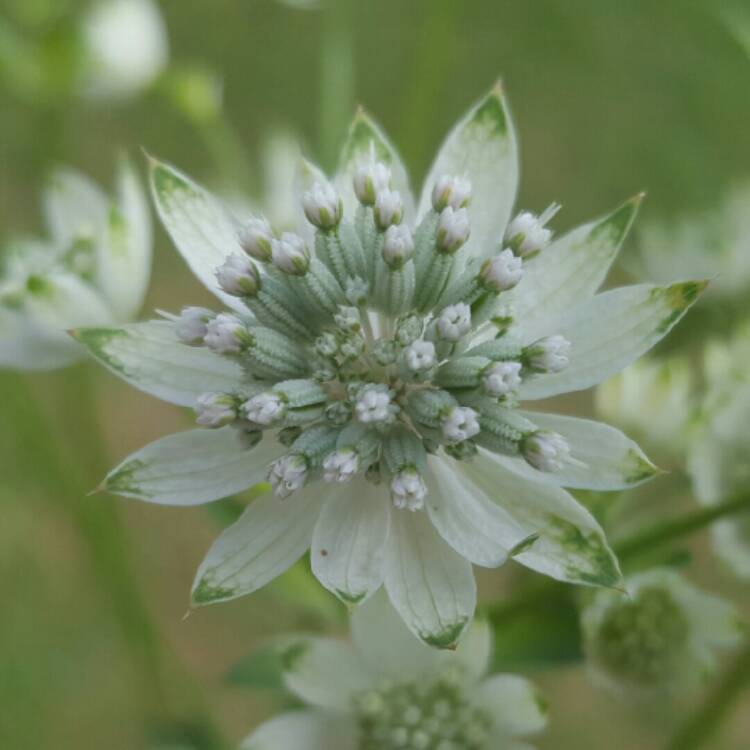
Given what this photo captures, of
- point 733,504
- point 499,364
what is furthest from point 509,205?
Answer: point 733,504

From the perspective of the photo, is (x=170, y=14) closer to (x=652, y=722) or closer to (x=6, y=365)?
(x=6, y=365)

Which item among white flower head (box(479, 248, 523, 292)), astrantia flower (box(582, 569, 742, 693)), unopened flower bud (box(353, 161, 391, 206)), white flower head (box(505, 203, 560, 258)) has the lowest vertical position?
astrantia flower (box(582, 569, 742, 693))

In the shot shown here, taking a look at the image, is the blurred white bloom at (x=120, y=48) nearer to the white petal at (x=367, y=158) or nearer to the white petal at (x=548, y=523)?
the white petal at (x=367, y=158)

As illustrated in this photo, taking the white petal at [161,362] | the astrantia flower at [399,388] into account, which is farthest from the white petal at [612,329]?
the white petal at [161,362]

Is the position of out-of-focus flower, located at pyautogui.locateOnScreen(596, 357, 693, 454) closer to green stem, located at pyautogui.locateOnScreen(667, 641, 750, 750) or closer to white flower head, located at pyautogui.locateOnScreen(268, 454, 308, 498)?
green stem, located at pyautogui.locateOnScreen(667, 641, 750, 750)

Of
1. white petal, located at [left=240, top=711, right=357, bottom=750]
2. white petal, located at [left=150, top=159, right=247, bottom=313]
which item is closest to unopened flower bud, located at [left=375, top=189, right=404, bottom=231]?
white petal, located at [left=150, top=159, right=247, bottom=313]

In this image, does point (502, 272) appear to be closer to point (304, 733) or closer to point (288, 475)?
point (288, 475)
